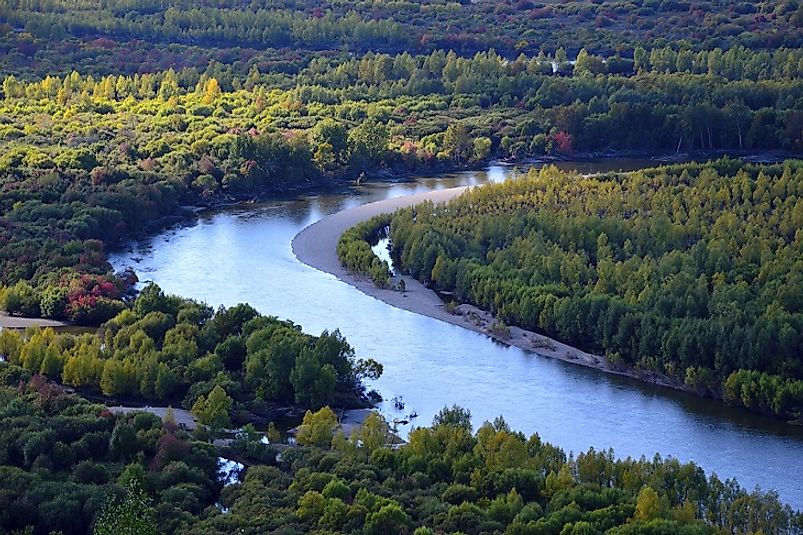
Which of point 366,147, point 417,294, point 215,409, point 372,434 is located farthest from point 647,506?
point 366,147

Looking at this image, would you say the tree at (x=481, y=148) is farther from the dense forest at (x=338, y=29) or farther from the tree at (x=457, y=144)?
the dense forest at (x=338, y=29)

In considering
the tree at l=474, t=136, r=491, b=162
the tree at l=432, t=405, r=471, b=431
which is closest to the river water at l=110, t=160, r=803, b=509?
the tree at l=432, t=405, r=471, b=431

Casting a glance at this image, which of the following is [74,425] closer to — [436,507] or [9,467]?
[9,467]

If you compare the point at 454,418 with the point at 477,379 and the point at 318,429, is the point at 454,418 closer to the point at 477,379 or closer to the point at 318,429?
the point at 318,429

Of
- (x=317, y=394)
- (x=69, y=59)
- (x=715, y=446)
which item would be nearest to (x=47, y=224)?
(x=317, y=394)

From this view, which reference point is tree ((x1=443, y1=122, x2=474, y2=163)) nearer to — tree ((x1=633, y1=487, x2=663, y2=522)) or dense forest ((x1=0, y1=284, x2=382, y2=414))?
dense forest ((x1=0, y1=284, x2=382, y2=414))

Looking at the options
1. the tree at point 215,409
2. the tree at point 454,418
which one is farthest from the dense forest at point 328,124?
the tree at point 454,418
